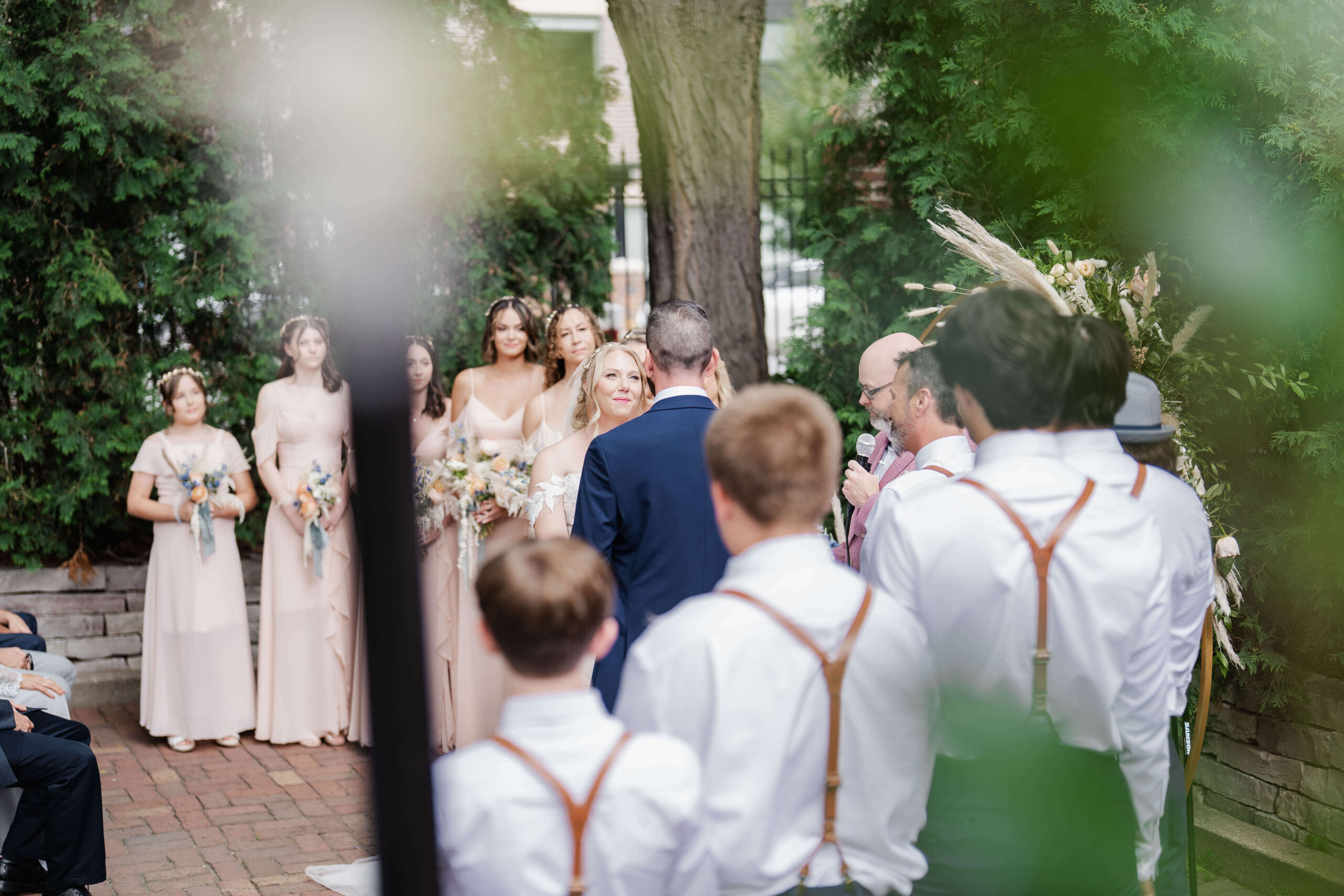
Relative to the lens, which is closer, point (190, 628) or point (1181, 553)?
point (1181, 553)

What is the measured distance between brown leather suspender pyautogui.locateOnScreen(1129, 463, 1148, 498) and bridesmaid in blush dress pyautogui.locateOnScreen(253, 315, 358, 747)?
514 cm

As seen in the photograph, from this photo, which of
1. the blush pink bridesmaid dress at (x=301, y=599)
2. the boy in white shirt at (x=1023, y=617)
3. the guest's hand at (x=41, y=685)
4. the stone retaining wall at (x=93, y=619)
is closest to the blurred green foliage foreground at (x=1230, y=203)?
the boy in white shirt at (x=1023, y=617)

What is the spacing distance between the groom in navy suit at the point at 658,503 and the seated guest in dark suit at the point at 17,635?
2.89m

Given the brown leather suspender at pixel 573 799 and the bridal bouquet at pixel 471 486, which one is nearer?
the brown leather suspender at pixel 573 799

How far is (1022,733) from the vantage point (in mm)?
2324

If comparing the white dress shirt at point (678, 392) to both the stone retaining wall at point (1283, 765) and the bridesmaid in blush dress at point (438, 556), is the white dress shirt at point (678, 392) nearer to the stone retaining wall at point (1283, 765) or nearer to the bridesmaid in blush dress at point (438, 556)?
the bridesmaid in blush dress at point (438, 556)

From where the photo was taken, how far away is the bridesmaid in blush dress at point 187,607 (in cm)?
691

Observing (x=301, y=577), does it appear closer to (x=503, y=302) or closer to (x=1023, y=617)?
(x=503, y=302)

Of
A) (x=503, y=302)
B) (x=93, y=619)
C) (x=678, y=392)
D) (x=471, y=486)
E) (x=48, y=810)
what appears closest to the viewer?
(x=678, y=392)

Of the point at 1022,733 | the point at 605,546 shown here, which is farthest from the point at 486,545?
the point at 1022,733

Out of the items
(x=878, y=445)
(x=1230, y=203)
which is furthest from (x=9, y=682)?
(x=1230, y=203)

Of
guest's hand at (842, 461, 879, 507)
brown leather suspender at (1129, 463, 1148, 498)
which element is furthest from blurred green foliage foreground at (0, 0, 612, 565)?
brown leather suspender at (1129, 463, 1148, 498)

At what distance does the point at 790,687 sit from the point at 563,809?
1.42ft

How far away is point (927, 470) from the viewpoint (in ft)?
11.8
